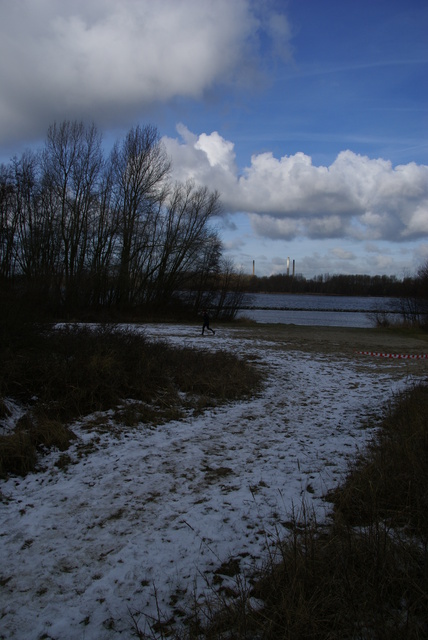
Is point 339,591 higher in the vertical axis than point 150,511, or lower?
higher

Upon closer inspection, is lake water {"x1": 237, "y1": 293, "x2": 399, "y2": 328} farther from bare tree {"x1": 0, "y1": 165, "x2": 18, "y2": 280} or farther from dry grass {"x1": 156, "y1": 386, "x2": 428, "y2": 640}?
dry grass {"x1": 156, "y1": 386, "x2": 428, "y2": 640}

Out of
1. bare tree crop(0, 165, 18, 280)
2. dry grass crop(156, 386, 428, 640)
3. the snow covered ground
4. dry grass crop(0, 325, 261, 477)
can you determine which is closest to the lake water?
bare tree crop(0, 165, 18, 280)

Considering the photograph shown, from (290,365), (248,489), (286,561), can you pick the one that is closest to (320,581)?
(286,561)

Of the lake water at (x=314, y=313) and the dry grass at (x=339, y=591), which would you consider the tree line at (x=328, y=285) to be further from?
the dry grass at (x=339, y=591)

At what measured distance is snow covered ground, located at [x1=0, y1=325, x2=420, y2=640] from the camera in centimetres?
300

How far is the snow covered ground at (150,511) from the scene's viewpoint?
118 inches

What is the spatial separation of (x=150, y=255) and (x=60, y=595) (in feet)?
127

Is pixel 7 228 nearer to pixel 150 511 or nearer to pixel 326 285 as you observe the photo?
pixel 150 511

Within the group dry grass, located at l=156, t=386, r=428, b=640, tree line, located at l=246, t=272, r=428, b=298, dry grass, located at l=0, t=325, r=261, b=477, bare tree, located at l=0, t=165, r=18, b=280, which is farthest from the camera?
tree line, located at l=246, t=272, r=428, b=298

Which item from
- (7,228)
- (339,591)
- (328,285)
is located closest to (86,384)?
(339,591)

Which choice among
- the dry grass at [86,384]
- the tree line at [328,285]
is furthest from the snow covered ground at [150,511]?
the tree line at [328,285]

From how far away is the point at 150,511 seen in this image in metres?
4.28

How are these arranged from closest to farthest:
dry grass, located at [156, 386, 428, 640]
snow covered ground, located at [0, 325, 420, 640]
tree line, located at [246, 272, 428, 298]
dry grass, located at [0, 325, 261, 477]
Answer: dry grass, located at [156, 386, 428, 640] → snow covered ground, located at [0, 325, 420, 640] → dry grass, located at [0, 325, 261, 477] → tree line, located at [246, 272, 428, 298]

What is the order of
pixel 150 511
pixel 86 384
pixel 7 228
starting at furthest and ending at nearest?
pixel 7 228
pixel 86 384
pixel 150 511
